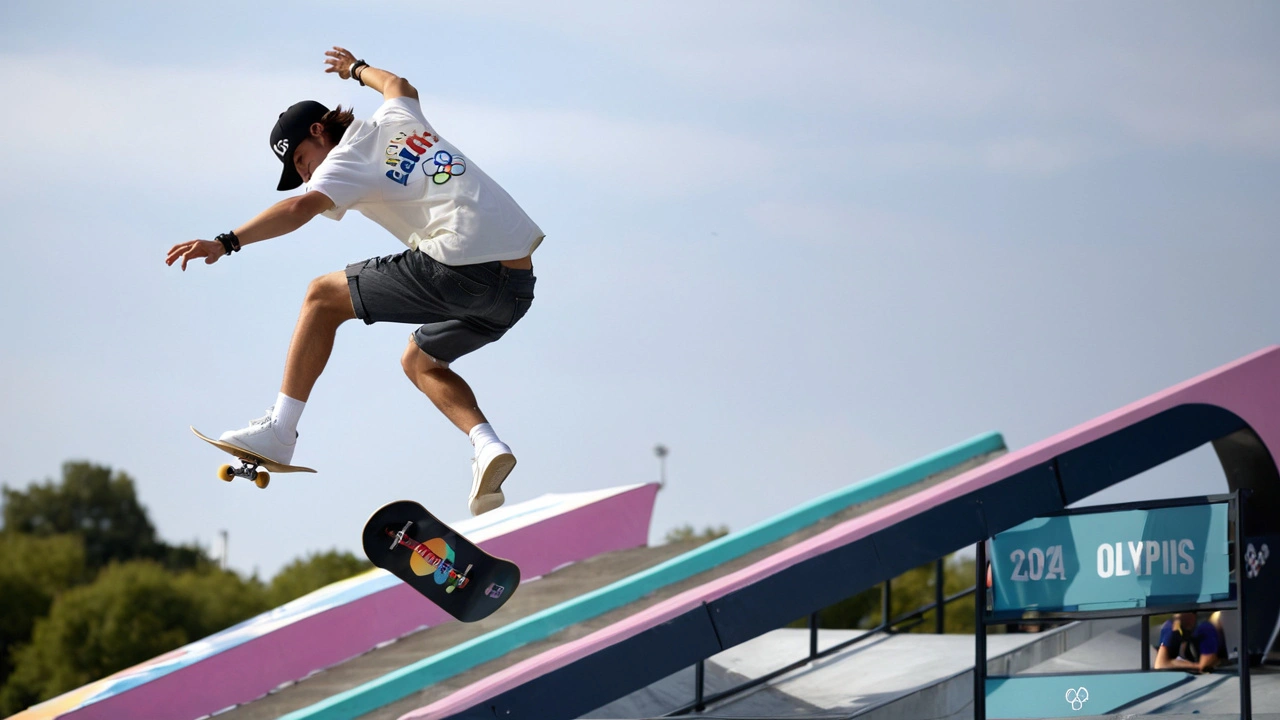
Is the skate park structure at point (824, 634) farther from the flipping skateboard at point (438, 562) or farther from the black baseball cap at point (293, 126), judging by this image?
the black baseball cap at point (293, 126)

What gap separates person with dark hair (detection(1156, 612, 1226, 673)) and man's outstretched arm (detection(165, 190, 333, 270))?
A: 6098mm

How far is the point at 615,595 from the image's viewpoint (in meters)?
9.64

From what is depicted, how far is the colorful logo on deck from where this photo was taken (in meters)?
6.30

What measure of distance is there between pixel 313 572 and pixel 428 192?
31197 mm

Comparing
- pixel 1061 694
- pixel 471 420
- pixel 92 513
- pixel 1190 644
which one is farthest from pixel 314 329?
pixel 92 513

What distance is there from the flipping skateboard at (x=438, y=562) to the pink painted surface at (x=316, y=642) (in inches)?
154

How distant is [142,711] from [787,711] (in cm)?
448

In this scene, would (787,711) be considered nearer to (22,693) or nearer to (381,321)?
(381,321)

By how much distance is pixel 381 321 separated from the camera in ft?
18.0

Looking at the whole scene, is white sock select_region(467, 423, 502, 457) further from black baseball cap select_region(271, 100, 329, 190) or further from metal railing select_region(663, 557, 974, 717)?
metal railing select_region(663, 557, 974, 717)

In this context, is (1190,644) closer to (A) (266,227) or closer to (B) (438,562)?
(B) (438,562)

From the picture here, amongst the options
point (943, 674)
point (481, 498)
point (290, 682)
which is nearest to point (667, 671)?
point (481, 498)

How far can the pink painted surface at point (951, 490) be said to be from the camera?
21.7ft

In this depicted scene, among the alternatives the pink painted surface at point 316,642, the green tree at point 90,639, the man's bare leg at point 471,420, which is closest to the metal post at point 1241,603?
the man's bare leg at point 471,420
